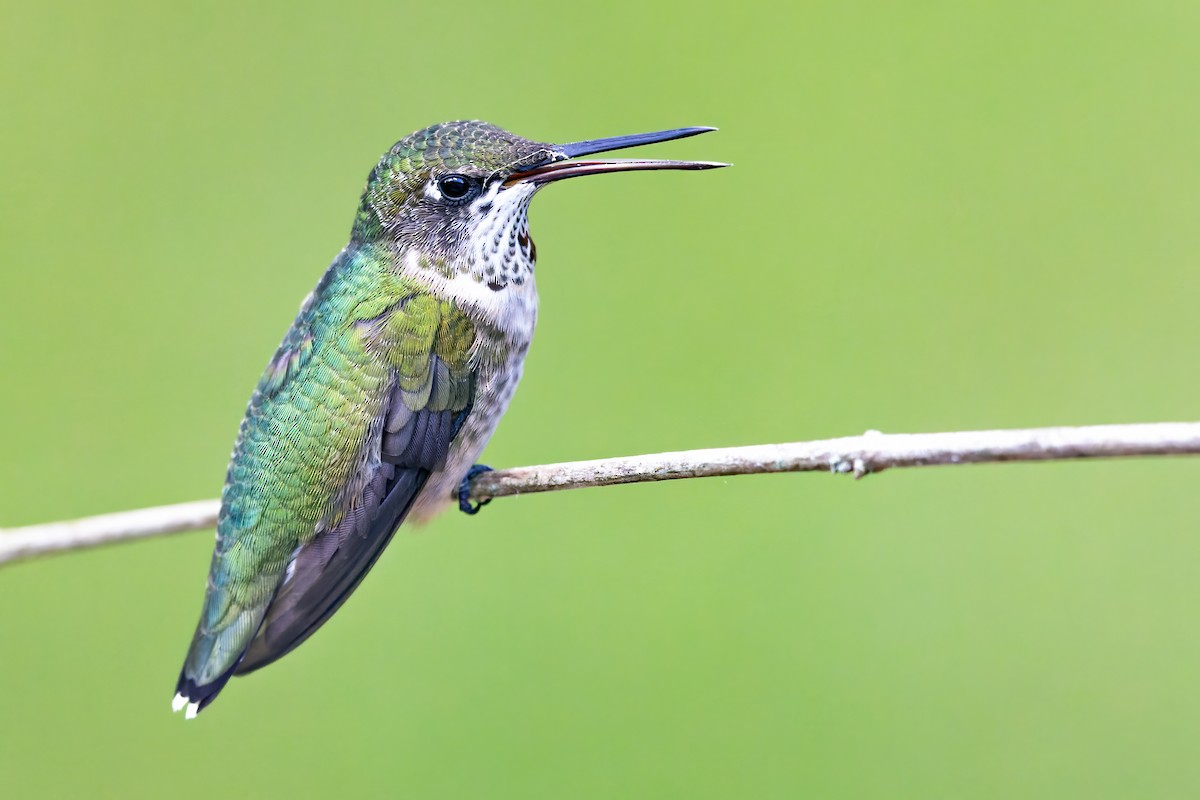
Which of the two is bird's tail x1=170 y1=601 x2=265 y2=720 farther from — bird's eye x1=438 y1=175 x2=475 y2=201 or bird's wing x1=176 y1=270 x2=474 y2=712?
bird's eye x1=438 y1=175 x2=475 y2=201

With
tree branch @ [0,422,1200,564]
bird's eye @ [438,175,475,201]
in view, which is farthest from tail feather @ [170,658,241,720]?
bird's eye @ [438,175,475,201]

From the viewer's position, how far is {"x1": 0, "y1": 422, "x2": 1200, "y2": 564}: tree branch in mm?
1709

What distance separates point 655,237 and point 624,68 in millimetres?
712

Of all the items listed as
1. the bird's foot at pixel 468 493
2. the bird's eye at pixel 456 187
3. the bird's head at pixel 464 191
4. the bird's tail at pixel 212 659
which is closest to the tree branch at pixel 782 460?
the bird's foot at pixel 468 493

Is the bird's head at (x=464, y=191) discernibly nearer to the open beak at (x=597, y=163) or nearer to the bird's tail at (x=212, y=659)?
the open beak at (x=597, y=163)

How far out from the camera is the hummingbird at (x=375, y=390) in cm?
263

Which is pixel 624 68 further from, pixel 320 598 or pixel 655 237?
pixel 320 598

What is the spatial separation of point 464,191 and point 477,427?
0.56 meters

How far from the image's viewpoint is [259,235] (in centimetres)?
463

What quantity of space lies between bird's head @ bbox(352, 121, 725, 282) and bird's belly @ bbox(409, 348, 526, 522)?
240 mm

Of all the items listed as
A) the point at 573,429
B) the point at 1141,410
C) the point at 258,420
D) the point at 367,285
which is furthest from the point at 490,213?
the point at 1141,410

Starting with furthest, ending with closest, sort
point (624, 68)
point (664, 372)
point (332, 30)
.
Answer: point (332, 30) → point (624, 68) → point (664, 372)

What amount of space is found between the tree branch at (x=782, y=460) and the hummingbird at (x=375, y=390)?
8.0 inches

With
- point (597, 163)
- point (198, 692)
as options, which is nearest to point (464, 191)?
point (597, 163)
